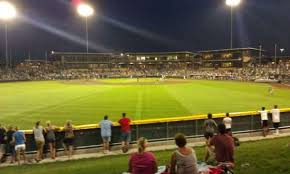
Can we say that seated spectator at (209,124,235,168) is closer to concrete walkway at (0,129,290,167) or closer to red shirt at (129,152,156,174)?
red shirt at (129,152,156,174)

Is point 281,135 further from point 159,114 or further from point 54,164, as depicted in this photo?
point 54,164

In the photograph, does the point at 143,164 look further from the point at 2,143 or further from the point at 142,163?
the point at 2,143

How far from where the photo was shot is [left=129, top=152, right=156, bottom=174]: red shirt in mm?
6953

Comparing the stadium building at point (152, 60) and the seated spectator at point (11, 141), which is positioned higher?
the stadium building at point (152, 60)

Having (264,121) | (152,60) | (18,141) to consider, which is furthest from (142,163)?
(152,60)

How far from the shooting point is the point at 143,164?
6953 mm

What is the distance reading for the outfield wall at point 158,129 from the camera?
16.9m

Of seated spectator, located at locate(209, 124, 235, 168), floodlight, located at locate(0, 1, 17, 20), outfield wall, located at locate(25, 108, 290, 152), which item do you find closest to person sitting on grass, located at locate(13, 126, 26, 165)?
outfield wall, located at locate(25, 108, 290, 152)

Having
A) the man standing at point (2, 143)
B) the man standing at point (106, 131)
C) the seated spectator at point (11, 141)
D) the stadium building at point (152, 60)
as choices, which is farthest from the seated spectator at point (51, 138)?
the stadium building at point (152, 60)

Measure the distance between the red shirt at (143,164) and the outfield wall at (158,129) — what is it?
1017 centimetres

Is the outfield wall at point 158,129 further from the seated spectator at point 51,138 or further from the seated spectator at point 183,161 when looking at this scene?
the seated spectator at point 183,161

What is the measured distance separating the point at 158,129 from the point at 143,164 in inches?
433

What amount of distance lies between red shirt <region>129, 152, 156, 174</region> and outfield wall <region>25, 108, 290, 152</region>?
10.2 m

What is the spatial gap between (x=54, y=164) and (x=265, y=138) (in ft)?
35.6
